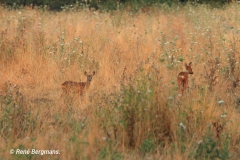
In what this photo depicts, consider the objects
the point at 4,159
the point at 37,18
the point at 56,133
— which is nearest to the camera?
the point at 4,159

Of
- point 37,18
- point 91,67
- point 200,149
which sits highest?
point 37,18

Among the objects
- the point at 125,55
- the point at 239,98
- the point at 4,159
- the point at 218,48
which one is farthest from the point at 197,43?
the point at 4,159

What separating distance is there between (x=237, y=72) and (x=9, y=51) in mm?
4322

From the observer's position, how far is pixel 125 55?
9.06 m

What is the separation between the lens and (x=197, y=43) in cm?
948

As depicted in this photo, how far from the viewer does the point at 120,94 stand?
5629 millimetres

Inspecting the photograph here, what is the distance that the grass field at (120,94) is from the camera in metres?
4.86

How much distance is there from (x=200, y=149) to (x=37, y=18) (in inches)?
359

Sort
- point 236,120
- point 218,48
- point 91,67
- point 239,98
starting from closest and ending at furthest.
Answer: point 236,120, point 239,98, point 91,67, point 218,48

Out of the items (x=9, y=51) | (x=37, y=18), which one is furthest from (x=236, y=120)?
(x=37, y=18)

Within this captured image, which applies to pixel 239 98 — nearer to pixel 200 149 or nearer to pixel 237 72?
pixel 237 72

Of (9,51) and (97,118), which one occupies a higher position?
(9,51)

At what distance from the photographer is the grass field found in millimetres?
4863

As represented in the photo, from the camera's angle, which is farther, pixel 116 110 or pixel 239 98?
pixel 239 98
